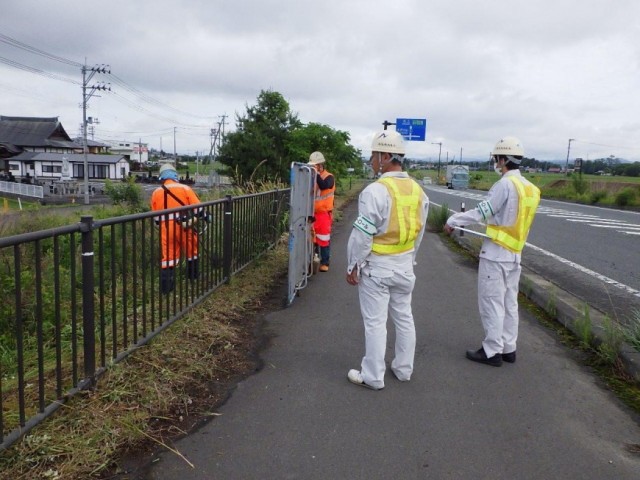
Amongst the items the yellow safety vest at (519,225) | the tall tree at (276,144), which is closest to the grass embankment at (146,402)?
the yellow safety vest at (519,225)

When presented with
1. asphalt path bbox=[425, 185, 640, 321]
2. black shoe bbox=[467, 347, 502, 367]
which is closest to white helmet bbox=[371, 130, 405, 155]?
black shoe bbox=[467, 347, 502, 367]

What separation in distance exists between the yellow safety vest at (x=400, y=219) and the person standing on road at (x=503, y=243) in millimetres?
809

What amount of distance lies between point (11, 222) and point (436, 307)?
933 centimetres

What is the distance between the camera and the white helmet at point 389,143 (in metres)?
3.85

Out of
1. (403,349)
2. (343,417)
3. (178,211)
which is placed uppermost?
(178,211)

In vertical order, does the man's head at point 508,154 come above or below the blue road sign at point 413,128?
below

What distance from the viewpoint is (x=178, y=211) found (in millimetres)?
4711

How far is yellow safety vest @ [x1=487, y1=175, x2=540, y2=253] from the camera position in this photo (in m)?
4.25

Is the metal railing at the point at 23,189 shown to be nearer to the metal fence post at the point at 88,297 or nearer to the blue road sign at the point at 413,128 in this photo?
the blue road sign at the point at 413,128

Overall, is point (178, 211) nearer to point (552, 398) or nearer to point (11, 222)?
point (552, 398)

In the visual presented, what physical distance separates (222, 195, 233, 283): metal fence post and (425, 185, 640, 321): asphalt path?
4549 mm

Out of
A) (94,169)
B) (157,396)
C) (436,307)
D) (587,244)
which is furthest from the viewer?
(94,169)

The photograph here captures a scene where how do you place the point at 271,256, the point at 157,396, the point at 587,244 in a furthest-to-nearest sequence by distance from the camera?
1. the point at 587,244
2. the point at 271,256
3. the point at 157,396

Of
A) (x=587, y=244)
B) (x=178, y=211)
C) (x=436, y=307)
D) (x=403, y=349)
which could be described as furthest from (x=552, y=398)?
(x=587, y=244)
